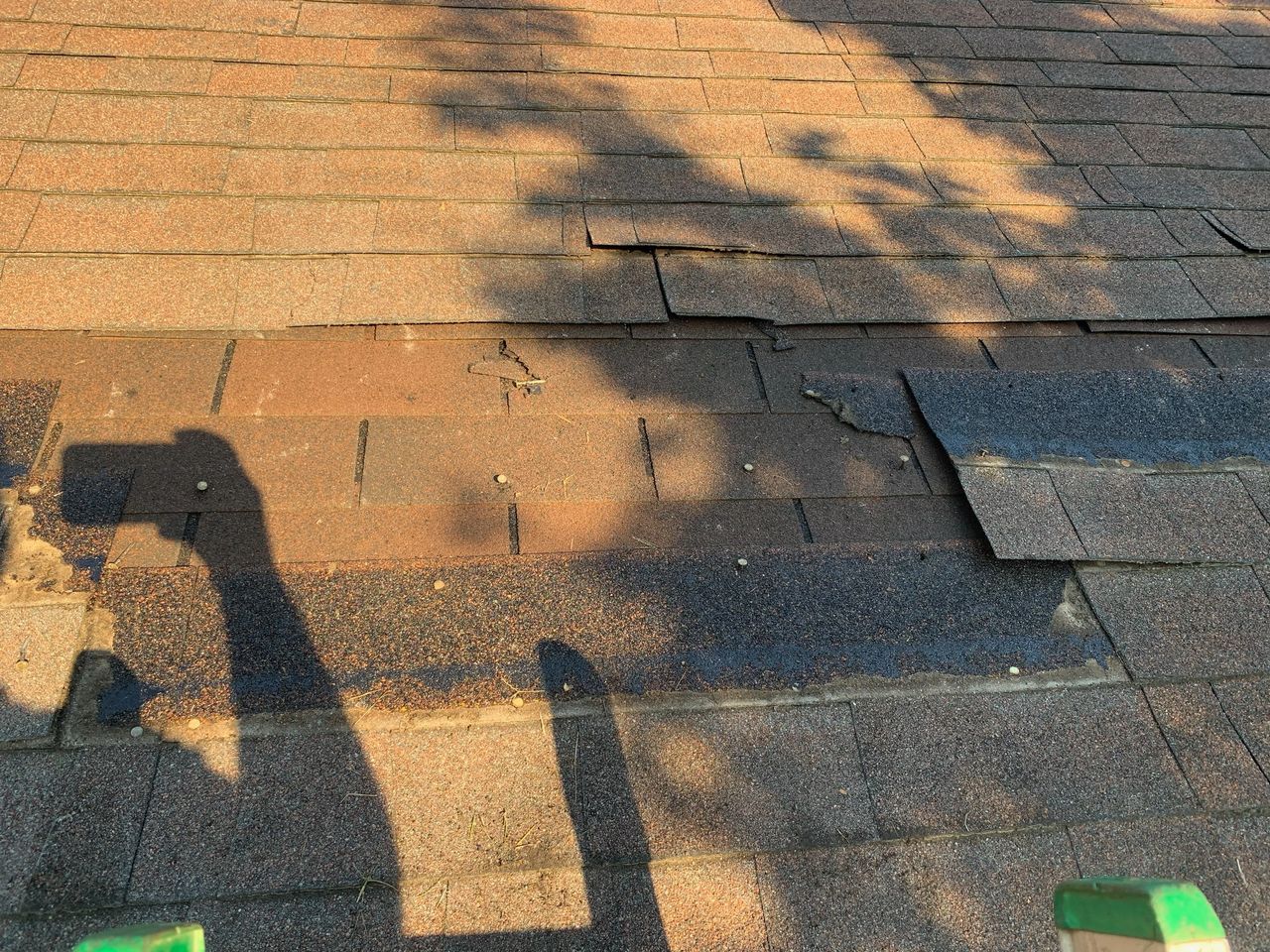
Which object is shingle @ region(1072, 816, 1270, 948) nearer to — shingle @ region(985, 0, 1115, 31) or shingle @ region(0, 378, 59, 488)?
shingle @ region(0, 378, 59, 488)

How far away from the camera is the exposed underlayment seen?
10.9ft

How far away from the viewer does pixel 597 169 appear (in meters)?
4.12

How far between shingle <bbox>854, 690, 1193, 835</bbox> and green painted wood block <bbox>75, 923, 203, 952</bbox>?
208cm

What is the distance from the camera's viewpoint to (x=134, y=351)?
3436mm

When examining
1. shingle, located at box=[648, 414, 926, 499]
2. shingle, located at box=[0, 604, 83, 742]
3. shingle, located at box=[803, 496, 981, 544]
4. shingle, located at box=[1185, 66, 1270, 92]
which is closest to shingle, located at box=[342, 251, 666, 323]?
shingle, located at box=[648, 414, 926, 499]

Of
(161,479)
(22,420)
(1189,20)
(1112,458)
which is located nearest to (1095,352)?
(1112,458)

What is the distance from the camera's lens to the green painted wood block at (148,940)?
46.1 inches

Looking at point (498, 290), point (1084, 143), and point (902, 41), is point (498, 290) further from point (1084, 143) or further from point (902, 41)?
point (1084, 143)

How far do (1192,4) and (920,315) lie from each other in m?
4.00

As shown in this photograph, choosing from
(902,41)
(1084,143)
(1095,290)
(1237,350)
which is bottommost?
(1237,350)

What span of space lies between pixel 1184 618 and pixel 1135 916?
2.43m

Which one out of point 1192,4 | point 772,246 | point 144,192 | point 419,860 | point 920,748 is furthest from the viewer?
point 1192,4

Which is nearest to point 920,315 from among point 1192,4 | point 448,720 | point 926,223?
point 926,223

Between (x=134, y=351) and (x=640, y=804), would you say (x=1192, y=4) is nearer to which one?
(x=640, y=804)
